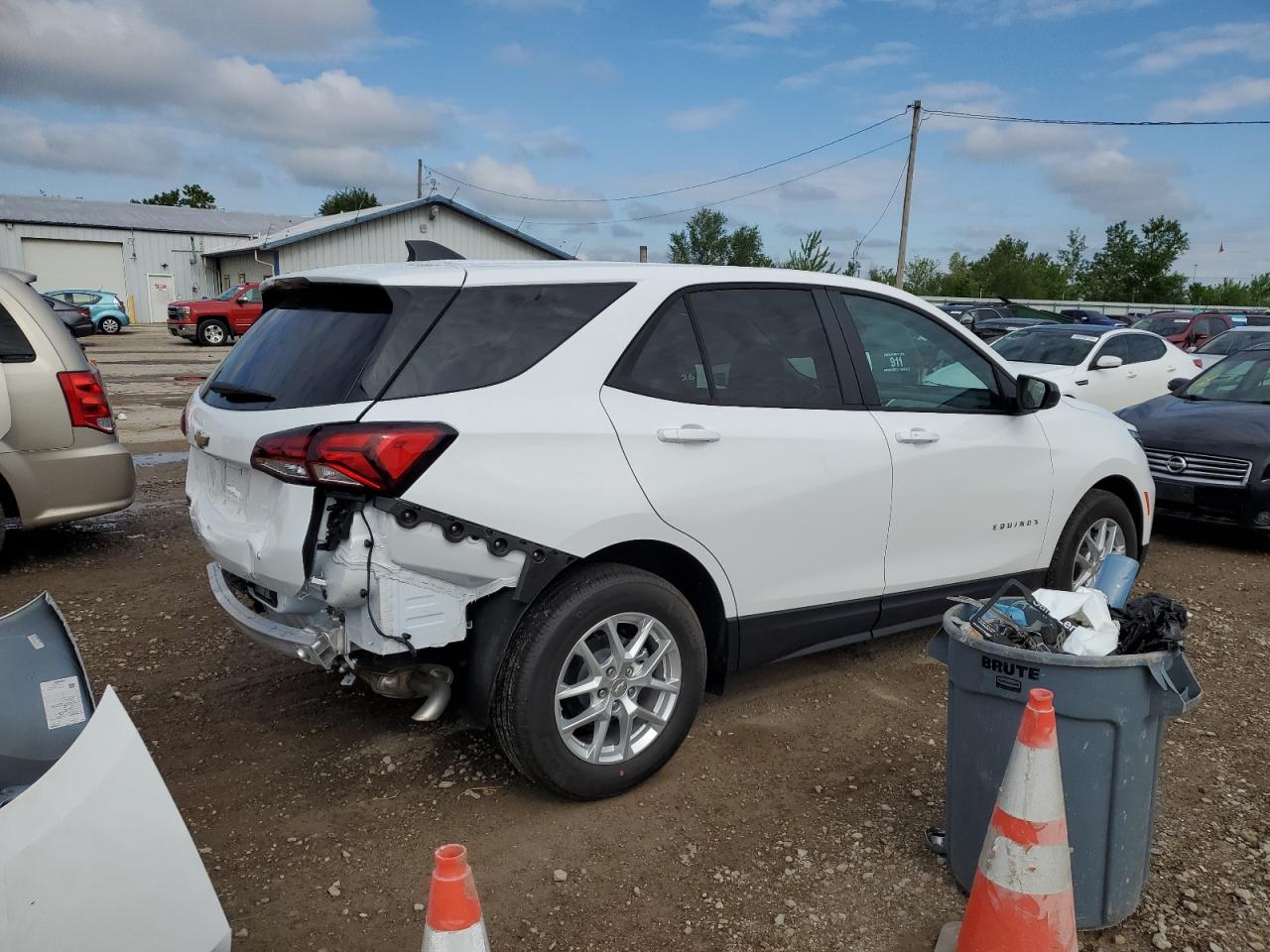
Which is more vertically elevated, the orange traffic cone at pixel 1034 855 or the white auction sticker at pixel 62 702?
the white auction sticker at pixel 62 702

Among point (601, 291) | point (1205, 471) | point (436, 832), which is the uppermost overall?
point (601, 291)

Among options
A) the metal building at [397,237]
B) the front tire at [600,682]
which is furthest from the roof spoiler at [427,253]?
the metal building at [397,237]

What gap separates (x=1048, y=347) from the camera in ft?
37.8

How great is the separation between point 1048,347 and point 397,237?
2932 centimetres

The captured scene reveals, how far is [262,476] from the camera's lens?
120 inches

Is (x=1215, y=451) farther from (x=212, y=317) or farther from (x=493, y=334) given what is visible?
(x=212, y=317)

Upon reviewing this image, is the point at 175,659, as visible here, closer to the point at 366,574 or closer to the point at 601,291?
the point at 366,574

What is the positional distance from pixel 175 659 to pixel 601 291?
2830mm

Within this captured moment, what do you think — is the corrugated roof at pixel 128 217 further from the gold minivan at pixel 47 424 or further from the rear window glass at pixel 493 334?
the rear window glass at pixel 493 334

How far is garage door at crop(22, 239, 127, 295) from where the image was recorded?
41991 mm

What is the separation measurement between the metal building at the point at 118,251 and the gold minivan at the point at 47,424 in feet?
117

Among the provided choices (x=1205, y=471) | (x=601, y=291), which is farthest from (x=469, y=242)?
(x=601, y=291)

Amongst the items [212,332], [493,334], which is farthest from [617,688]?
[212,332]

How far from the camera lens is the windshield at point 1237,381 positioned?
7.77 m
